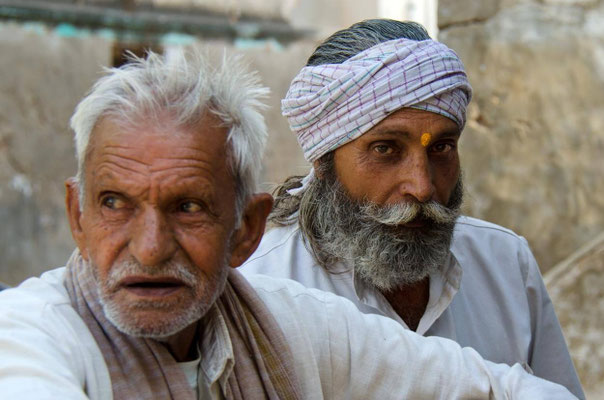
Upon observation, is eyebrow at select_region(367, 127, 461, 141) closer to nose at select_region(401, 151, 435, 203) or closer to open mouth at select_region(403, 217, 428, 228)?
nose at select_region(401, 151, 435, 203)

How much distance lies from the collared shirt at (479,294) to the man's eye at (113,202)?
3.64 feet

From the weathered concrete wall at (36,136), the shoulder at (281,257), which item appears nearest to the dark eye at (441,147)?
the shoulder at (281,257)

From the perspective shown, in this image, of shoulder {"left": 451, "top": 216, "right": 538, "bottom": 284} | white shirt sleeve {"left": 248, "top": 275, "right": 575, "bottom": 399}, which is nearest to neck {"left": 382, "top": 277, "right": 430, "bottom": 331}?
shoulder {"left": 451, "top": 216, "right": 538, "bottom": 284}

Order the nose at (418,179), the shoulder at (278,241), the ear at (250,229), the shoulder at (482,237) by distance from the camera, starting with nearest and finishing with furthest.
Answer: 1. the ear at (250,229)
2. the nose at (418,179)
3. the shoulder at (278,241)
4. the shoulder at (482,237)

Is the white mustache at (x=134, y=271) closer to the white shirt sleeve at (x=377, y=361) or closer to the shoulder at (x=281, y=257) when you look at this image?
the white shirt sleeve at (x=377, y=361)

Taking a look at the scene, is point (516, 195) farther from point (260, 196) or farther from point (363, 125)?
point (260, 196)

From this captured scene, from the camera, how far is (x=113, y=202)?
89.3 inches

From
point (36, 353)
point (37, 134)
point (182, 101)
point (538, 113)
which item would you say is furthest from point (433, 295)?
point (37, 134)

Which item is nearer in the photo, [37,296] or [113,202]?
[37,296]

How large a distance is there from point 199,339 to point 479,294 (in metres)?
1.40

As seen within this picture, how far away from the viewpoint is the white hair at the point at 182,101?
2.29 meters

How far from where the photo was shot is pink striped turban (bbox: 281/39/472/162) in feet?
10.6

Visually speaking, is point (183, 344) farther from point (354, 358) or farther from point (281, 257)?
point (281, 257)

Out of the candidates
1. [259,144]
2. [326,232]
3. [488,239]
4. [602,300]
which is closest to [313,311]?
[259,144]
